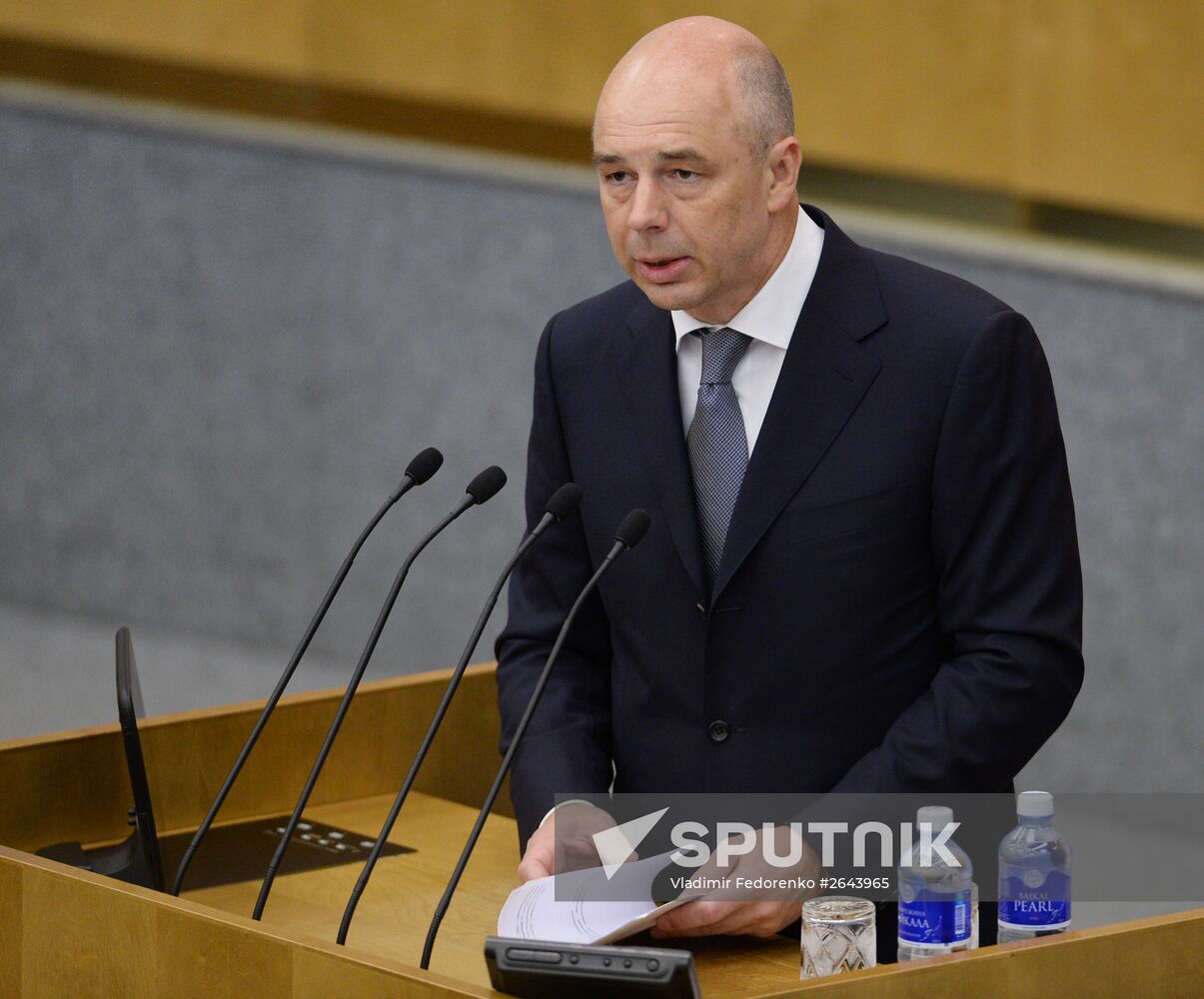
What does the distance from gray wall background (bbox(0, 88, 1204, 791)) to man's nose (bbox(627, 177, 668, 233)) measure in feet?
9.25

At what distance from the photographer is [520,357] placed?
571 centimetres

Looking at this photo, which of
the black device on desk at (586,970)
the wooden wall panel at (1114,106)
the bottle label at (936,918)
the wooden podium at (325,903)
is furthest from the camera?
the wooden wall panel at (1114,106)

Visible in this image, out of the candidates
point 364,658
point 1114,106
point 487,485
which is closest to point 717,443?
point 487,485

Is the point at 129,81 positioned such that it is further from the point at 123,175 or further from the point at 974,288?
the point at 974,288

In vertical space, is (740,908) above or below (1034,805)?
below

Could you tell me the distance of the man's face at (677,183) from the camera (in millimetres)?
2285

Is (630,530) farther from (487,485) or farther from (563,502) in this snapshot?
(487,485)

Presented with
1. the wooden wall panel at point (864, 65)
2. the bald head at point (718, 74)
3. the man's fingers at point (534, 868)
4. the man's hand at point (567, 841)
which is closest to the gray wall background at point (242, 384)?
the wooden wall panel at point (864, 65)

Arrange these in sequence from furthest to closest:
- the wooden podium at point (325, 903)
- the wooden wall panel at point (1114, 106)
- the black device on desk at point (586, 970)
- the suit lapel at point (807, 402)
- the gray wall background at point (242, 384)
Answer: the gray wall background at point (242, 384) < the wooden wall panel at point (1114, 106) < the suit lapel at point (807, 402) < the wooden podium at point (325, 903) < the black device on desk at point (586, 970)

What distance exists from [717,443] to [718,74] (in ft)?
1.43

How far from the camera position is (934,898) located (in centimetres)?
205

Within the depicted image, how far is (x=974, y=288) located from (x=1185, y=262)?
2.36m

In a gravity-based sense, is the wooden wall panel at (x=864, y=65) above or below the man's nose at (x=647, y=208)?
above

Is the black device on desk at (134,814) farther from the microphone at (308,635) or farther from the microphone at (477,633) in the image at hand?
the microphone at (477,633)
